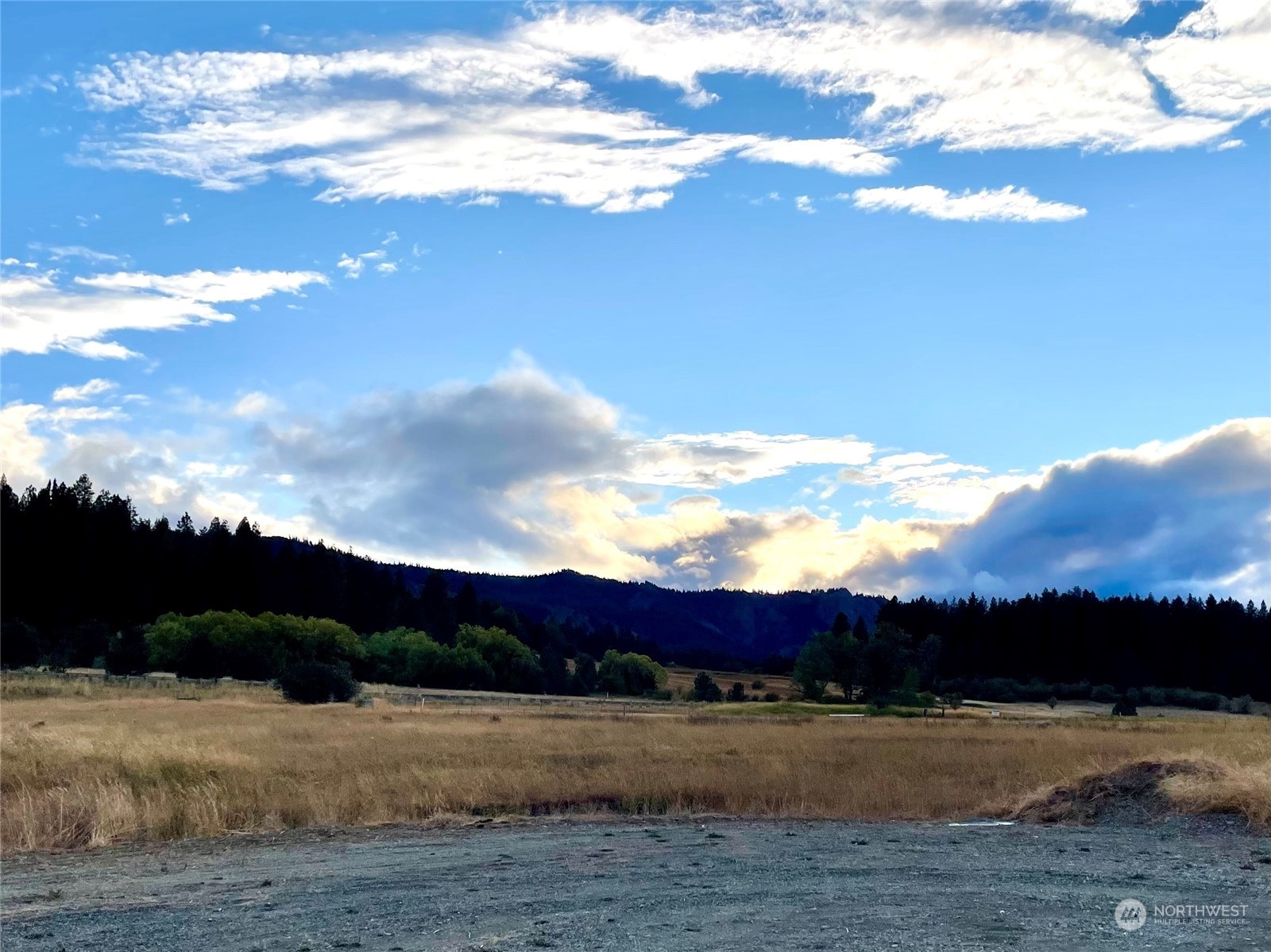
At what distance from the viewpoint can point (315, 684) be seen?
6931cm

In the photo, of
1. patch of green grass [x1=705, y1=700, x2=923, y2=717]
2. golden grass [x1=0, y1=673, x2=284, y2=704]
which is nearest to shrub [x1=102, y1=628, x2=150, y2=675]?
golden grass [x1=0, y1=673, x2=284, y2=704]

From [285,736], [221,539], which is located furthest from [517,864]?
[221,539]

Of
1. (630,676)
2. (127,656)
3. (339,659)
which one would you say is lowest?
(630,676)

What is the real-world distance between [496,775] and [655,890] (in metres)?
11.6

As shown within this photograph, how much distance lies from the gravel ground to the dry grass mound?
72cm

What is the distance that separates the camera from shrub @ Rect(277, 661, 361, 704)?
226ft

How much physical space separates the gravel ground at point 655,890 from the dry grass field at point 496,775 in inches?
66.7

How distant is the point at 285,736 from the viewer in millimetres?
35344

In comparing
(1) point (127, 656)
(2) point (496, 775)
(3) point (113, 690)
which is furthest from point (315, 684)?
(2) point (496, 775)

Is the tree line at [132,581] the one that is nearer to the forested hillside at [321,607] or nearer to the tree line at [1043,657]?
the forested hillside at [321,607]

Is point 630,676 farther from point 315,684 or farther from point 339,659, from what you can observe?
point 315,684

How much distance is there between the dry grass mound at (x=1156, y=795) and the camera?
1602 centimetres

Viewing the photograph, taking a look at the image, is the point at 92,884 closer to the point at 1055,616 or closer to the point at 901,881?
the point at 901,881

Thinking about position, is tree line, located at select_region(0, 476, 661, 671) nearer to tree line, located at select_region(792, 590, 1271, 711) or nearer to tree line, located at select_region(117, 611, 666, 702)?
tree line, located at select_region(117, 611, 666, 702)
